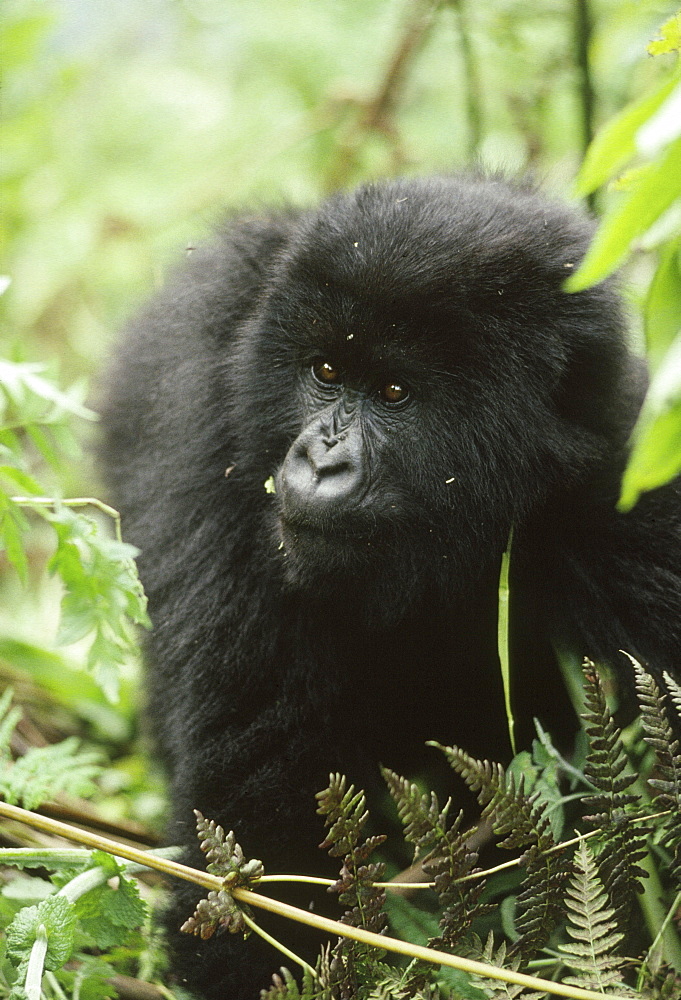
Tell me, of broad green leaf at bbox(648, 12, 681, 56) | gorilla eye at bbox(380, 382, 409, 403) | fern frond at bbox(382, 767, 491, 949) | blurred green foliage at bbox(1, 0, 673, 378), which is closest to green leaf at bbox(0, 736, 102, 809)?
fern frond at bbox(382, 767, 491, 949)

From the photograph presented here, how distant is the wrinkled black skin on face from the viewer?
2320 mm

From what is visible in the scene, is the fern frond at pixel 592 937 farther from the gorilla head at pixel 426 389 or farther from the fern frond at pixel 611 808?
the gorilla head at pixel 426 389

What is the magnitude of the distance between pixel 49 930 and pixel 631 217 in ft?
4.74

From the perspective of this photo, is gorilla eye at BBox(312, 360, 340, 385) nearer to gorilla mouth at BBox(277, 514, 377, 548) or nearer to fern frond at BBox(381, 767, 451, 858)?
gorilla mouth at BBox(277, 514, 377, 548)

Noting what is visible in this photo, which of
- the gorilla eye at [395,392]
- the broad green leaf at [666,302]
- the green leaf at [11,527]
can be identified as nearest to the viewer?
the broad green leaf at [666,302]

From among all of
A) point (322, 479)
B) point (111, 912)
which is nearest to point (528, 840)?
point (111, 912)

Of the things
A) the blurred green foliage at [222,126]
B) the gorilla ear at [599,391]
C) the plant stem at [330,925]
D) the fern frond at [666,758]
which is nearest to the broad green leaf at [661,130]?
the fern frond at [666,758]

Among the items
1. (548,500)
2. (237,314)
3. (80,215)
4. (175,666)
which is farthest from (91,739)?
(80,215)

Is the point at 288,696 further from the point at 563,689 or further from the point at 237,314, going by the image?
the point at 237,314

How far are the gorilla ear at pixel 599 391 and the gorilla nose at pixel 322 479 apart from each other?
1.76 ft

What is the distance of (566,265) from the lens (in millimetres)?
2383

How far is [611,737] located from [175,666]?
3.99ft

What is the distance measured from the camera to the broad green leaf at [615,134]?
1110 millimetres

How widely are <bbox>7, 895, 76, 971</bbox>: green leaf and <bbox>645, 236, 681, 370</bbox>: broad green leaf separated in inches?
51.8
